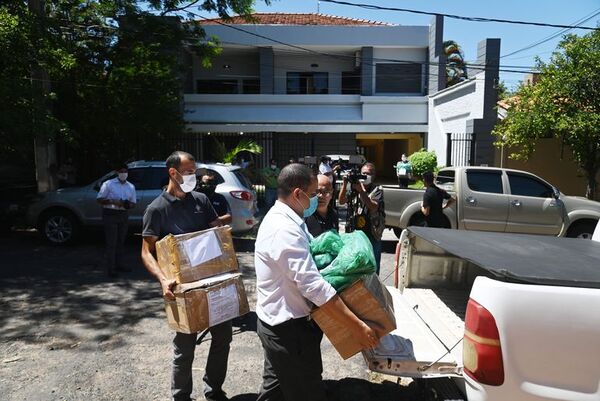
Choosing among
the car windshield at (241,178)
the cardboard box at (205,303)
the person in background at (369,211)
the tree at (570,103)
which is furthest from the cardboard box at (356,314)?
the tree at (570,103)

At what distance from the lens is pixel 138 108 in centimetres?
1516

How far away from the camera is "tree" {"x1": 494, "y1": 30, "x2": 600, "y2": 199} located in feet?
A: 38.4

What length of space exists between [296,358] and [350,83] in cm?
2312

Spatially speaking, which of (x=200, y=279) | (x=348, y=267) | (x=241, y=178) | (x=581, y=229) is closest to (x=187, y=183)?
(x=200, y=279)

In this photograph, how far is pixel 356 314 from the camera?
2.52 meters

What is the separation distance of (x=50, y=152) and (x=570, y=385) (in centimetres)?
1169

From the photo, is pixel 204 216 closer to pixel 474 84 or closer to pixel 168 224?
pixel 168 224

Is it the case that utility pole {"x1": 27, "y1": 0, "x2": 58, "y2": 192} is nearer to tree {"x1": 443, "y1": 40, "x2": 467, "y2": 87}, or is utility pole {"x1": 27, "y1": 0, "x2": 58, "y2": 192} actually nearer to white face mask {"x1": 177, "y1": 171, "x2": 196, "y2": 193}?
white face mask {"x1": 177, "y1": 171, "x2": 196, "y2": 193}

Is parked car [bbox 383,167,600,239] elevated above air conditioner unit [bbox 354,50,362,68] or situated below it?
below

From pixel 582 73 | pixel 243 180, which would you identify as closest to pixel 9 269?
pixel 243 180

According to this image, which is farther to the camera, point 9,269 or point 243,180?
point 243,180

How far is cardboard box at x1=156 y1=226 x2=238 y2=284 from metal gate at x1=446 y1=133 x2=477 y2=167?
14.0 m

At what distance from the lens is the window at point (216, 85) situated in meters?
24.4

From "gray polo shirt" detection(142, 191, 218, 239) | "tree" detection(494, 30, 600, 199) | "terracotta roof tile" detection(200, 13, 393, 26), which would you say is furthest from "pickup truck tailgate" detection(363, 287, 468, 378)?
"terracotta roof tile" detection(200, 13, 393, 26)
